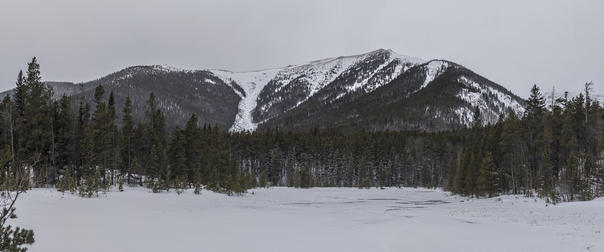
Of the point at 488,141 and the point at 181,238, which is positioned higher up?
the point at 488,141

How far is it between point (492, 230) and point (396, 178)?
301 feet

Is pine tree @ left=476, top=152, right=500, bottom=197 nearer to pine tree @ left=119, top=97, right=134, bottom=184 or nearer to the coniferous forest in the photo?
the coniferous forest

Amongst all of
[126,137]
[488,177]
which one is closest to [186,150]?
[126,137]

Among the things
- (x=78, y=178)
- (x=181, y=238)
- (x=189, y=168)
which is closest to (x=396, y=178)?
(x=189, y=168)

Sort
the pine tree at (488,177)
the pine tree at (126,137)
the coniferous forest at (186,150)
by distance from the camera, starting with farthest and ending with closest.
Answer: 1. the pine tree at (126,137)
2. the pine tree at (488,177)
3. the coniferous forest at (186,150)

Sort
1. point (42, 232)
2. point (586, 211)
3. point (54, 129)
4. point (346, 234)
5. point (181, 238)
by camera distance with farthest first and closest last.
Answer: point (54, 129) < point (586, 211) < point (346, 234) < point (181, 238) < point (42, 232)

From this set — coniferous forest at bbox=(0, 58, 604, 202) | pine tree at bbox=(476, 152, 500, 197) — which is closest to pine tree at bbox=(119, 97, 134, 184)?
coniferous forest at bbox=(0, 58, 604, 202)

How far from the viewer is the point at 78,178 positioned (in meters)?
45.8

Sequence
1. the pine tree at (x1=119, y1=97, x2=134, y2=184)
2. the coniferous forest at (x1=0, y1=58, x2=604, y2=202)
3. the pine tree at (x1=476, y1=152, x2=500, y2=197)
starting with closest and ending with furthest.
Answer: the coniferous forest at (x1=0, y1=58, x2=604, y2=202) → the pine tree at (x1=476, y1=152, x2=500, y2=197) → the pine tree at (x1=119, y1=97, x2=134, y2=184)

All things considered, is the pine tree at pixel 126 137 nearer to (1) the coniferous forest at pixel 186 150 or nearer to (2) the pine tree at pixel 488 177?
(1) the coniferous forest at pixel 186 150

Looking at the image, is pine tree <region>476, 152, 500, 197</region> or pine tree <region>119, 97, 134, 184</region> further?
pine tree <region>119, 97, 134, 184</region>

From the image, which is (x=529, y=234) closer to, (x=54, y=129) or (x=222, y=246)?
(x=222, y=246)

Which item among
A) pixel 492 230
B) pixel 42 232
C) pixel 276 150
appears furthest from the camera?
pixel 276 150

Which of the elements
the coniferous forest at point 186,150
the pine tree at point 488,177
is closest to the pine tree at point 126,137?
the coniferous forest at point 186,150
